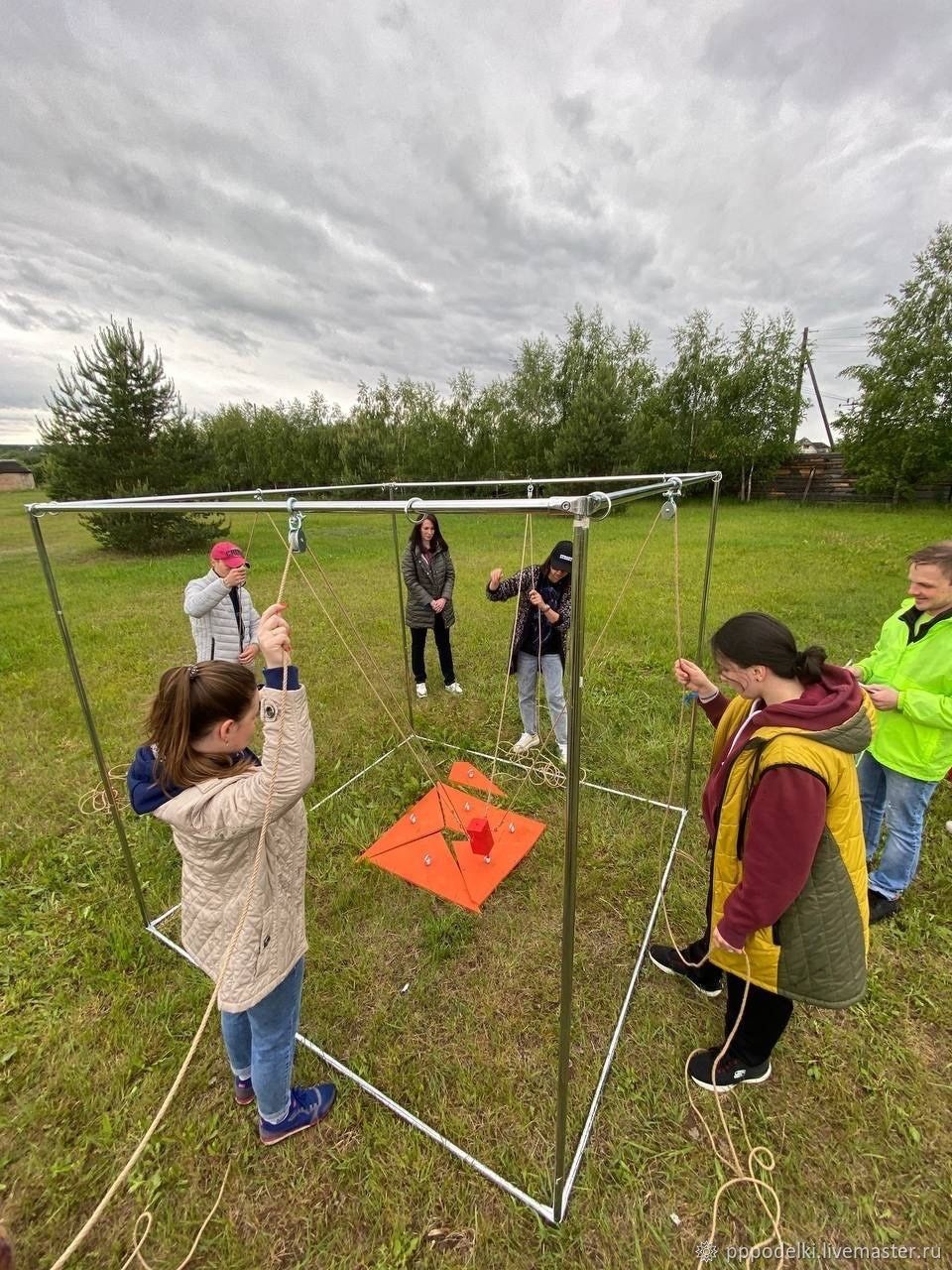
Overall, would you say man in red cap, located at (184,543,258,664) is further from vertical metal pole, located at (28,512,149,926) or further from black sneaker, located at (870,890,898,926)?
black sneaker, located at (870,890,898,926)

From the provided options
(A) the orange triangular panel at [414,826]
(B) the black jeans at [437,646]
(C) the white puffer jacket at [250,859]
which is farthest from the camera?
(B) the black jeans at [437,646]

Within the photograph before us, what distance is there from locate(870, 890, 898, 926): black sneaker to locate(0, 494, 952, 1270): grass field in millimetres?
51

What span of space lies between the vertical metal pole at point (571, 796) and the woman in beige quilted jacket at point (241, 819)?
681 millimetres

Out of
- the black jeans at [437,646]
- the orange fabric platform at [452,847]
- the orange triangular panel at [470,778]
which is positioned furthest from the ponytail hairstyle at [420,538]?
the orange fabric platform at [452,847]

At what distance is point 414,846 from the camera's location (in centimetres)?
305

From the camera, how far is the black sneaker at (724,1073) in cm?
189

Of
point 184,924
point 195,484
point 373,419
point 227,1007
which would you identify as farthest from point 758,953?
point 373,419

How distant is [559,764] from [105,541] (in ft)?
43.9

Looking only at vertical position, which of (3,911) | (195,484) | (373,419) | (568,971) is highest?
(373,419)

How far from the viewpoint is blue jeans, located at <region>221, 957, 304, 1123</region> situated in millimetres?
1556

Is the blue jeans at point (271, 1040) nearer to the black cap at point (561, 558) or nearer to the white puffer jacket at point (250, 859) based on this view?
the white puffer jacket at point (250, 859)

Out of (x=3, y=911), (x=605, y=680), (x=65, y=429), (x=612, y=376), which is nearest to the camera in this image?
(x=3, y=911)

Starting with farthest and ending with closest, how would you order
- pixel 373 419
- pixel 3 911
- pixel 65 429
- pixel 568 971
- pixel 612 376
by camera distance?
pixel 373 419, pixel 612 376, pixel 65 429, pixel 3 911, pixel 568 971

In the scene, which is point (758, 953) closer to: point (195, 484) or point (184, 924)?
point (184, 924)
